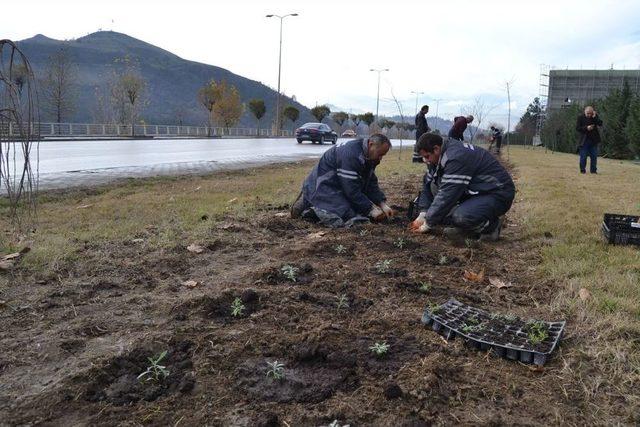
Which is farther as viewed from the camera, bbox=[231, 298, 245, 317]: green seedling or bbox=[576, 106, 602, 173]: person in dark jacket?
bbox=[576, 106, 602, 173]: person in dark jacket

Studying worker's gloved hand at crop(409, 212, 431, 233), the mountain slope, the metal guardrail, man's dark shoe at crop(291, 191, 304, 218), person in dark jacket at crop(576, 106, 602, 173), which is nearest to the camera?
worker's gloved hand at crop(409, 212, 431, 233)

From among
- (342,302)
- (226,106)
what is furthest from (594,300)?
(226,106)

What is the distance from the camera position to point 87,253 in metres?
4.45

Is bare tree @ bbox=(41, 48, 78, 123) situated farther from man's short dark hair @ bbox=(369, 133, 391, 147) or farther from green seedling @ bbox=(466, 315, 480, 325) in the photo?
green seedling @ bbox=(466, 315, 480, 325)

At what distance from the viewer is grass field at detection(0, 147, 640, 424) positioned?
245cm

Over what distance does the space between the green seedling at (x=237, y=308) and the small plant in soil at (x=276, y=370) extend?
642mm

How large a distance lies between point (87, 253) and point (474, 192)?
3.74 meters

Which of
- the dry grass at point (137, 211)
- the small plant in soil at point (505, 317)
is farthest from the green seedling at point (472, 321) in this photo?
the dry grass at point (137, 211)

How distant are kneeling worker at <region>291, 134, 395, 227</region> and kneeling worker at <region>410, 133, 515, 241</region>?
0.66 m

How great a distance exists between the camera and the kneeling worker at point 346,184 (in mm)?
5688

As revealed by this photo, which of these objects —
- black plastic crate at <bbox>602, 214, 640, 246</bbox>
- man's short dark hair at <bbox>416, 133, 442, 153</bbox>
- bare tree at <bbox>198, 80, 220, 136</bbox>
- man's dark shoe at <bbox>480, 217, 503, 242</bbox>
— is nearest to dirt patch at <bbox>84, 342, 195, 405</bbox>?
man's short dark hair at <bbox>416, 133, 442, 153</bbox>

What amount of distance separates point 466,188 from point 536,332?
256 cm

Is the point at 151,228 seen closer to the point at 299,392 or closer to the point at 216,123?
the point at 299,392

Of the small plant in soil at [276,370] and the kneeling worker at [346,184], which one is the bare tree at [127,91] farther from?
the small plant in soil at [276,370]
